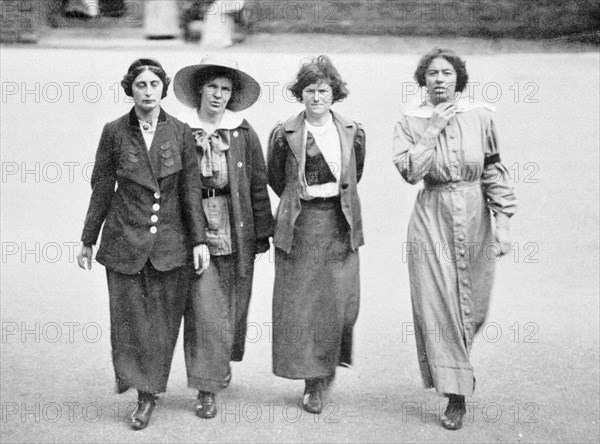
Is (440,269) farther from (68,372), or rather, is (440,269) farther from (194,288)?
(68,372)

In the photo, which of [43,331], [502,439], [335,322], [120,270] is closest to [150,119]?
[120,270]

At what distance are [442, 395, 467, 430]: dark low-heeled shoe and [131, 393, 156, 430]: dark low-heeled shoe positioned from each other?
1.45m

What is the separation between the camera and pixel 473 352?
4762 millimetres

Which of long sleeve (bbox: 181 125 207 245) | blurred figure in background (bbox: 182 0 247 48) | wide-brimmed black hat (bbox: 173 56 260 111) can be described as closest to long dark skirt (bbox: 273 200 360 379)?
long sleeve (bbox: 181 125 207 245)

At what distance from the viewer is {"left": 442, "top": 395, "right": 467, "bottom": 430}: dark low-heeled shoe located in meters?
3.73

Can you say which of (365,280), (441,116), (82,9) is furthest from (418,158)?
(82,9)

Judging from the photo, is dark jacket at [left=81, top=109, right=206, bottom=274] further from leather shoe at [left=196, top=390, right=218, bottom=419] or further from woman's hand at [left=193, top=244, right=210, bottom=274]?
leather shoe at [left=196, top=390, right=218, bottom=419]

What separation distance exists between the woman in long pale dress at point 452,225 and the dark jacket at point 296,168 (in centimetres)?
24

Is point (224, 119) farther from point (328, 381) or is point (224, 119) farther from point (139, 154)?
point (328, 381)

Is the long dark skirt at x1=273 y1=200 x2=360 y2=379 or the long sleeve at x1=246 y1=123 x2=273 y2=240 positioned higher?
the long sleeve at x1=246 y1=123 x2=273 y2=240

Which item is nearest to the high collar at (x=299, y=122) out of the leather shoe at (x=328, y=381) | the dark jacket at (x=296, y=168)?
the dark jacket at (x=296, y=168)

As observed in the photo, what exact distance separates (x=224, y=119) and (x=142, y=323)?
3.61ft

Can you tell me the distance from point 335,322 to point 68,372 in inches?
61.3

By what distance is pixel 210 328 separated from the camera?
12.6 ft
